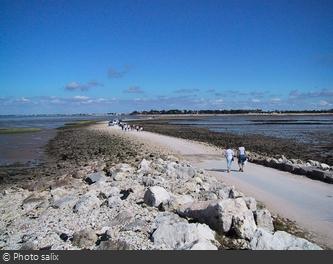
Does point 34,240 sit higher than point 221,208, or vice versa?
point 221,208

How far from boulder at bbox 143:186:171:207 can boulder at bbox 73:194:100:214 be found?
1532 mm

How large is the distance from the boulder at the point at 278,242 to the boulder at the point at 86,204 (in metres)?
5.14

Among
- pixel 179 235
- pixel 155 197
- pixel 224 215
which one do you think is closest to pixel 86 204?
pixel 155 197

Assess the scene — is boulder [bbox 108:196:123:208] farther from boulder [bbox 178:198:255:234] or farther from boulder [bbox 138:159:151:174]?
boulder [bbox 138:159:151:174]

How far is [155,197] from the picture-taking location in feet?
36.0

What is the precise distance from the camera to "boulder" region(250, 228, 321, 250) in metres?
7.76

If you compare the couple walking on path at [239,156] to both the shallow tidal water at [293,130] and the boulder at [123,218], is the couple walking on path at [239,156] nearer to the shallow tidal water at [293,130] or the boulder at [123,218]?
the boulder at [123,218]

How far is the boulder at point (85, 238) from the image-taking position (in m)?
8.66

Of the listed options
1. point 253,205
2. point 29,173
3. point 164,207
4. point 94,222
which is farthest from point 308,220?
point 29,173

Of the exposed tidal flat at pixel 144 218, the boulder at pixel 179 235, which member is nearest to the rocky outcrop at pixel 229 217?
the exposed tidal flat at pixel 144 218
